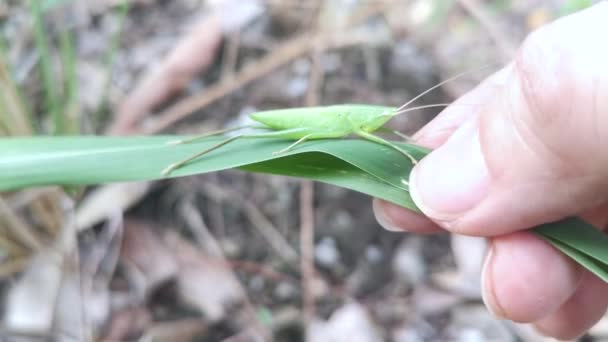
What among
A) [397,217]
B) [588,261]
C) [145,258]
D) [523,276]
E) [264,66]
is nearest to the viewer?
[588,261]

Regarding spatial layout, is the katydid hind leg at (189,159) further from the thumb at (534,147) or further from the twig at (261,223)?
the twig at (261,223)

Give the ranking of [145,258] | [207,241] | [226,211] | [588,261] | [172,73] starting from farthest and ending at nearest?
[172,73], [226,211], [207,241], [145,258], [588,261]

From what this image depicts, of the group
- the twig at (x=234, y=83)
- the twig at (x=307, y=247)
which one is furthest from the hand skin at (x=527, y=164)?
the twig at (x=234, y=83)

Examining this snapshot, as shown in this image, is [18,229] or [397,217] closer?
[397,217]

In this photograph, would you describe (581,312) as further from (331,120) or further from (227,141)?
(227,141)

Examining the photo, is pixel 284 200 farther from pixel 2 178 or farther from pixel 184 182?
pixel 2 178

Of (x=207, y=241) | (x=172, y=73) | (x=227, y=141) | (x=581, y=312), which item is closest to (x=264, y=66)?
(x=172, y=73)

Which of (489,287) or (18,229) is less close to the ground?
(18,229)
